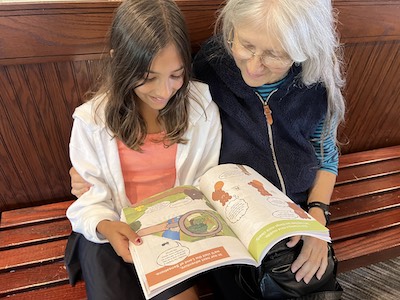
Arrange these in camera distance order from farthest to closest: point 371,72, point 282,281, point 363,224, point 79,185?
1. point 371,72
2. point 363,224
3. point 79,185
4. point 282,281

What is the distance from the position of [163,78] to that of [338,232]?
2.65ft

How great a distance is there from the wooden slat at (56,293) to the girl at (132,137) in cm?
3

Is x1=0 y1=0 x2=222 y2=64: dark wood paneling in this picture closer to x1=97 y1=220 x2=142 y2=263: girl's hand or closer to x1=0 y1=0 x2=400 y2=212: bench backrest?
x1=0 y1=0 x2=400 y2=212: bench backrest

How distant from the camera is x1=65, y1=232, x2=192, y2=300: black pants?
2.77ft

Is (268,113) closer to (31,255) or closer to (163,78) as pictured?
(163,78)

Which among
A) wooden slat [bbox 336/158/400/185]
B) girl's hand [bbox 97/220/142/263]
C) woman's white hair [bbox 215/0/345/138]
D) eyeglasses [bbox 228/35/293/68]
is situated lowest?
wooden slat [bbox 336/158/400/185]

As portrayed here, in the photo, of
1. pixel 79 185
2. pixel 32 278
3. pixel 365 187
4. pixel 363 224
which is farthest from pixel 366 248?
pixel 32 278

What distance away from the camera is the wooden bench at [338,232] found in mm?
988

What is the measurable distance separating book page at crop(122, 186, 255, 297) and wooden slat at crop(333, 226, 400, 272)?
1.80 feet

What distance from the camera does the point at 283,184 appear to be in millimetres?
1032

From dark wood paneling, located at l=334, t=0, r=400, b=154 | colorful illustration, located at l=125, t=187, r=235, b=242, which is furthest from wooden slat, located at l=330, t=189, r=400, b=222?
colorful illustration, located at l=125, t=187, r=235, b=242

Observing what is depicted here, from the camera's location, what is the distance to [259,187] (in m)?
0.87

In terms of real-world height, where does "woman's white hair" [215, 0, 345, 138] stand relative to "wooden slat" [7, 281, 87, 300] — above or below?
above

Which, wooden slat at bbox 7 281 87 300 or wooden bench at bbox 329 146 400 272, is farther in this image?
wooden bench at bbox 329 146 400 272
